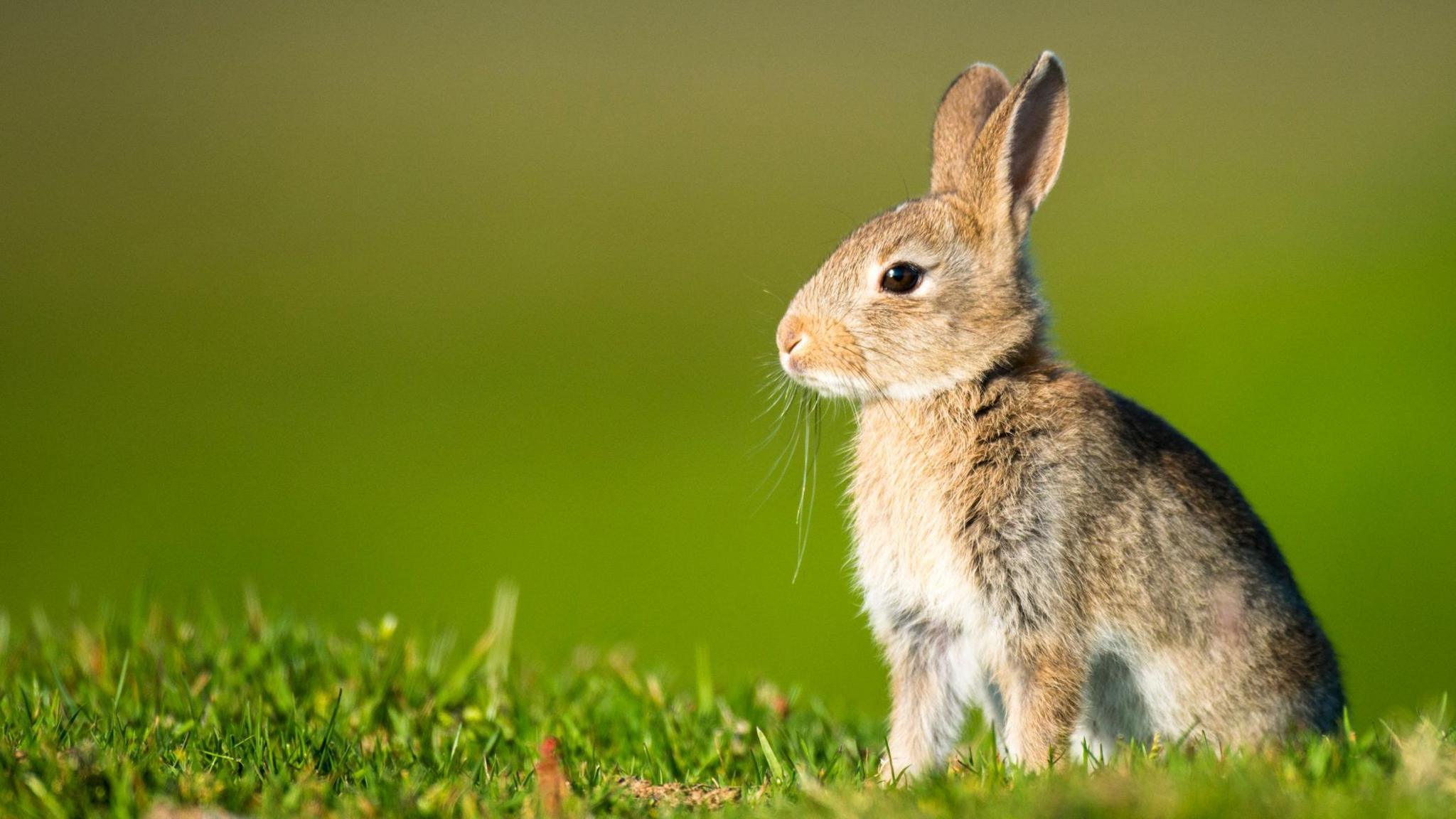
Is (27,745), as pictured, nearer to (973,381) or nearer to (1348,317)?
(973,381)

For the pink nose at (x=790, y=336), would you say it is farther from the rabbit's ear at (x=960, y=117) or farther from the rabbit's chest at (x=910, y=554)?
the rabbit's ear at (x=960, y=117)

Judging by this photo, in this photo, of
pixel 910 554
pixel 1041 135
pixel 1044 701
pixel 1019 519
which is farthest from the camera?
pixel 1041 135

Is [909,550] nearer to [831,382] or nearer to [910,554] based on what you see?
[910,554]

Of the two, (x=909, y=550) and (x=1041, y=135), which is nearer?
(x=909, y=550)

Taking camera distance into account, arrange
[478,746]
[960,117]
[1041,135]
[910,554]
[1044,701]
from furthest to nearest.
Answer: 1. [960,117]
2. [1041,135]
3. [910,554]
4. [478,746]
5. [1044,701]

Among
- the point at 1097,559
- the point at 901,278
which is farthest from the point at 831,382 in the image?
the point at 1097,559

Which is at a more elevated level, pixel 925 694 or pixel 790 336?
pixel 790 336

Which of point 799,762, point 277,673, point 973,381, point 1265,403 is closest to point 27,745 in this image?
point 277,673
